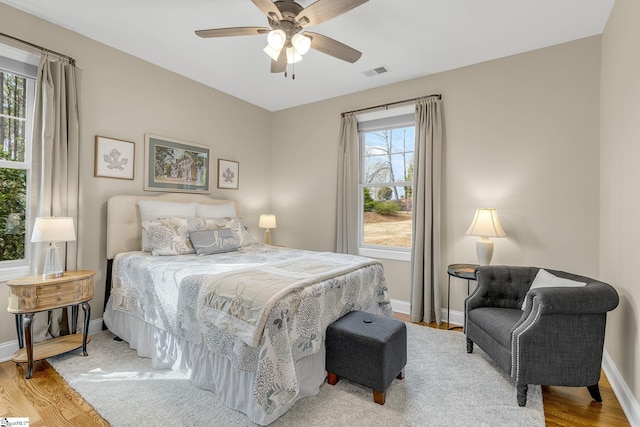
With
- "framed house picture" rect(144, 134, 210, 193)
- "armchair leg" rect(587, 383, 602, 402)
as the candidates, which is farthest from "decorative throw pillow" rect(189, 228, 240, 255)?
"armchair leg" rect(587, 383, 602, 402)

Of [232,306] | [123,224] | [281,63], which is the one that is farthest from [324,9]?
[123,224]

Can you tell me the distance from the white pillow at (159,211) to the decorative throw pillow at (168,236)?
105mm

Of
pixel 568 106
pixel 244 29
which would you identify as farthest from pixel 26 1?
pixel 568 106

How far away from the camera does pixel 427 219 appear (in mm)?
3635

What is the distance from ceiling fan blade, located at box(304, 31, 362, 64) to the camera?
234cm

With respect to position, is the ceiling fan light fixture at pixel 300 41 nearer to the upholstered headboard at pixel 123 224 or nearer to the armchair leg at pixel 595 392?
the upholstered headboard at pixel 123 224

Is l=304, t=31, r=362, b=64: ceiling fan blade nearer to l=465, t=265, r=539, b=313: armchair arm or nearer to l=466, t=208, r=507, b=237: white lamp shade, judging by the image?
l=466, t=208, r=507, b=237: white lamp shade

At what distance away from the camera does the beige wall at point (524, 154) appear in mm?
2930

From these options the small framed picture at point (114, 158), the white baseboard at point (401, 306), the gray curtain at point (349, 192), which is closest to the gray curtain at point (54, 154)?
the small framed picture at point (114, 158)

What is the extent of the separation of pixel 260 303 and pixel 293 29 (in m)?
1.91

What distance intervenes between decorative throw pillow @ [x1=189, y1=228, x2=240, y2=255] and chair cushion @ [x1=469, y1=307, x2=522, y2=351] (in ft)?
8.06

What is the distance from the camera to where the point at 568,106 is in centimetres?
300

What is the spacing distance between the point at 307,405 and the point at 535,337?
5.03 ft

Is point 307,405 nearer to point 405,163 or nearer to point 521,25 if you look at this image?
point 405,163
